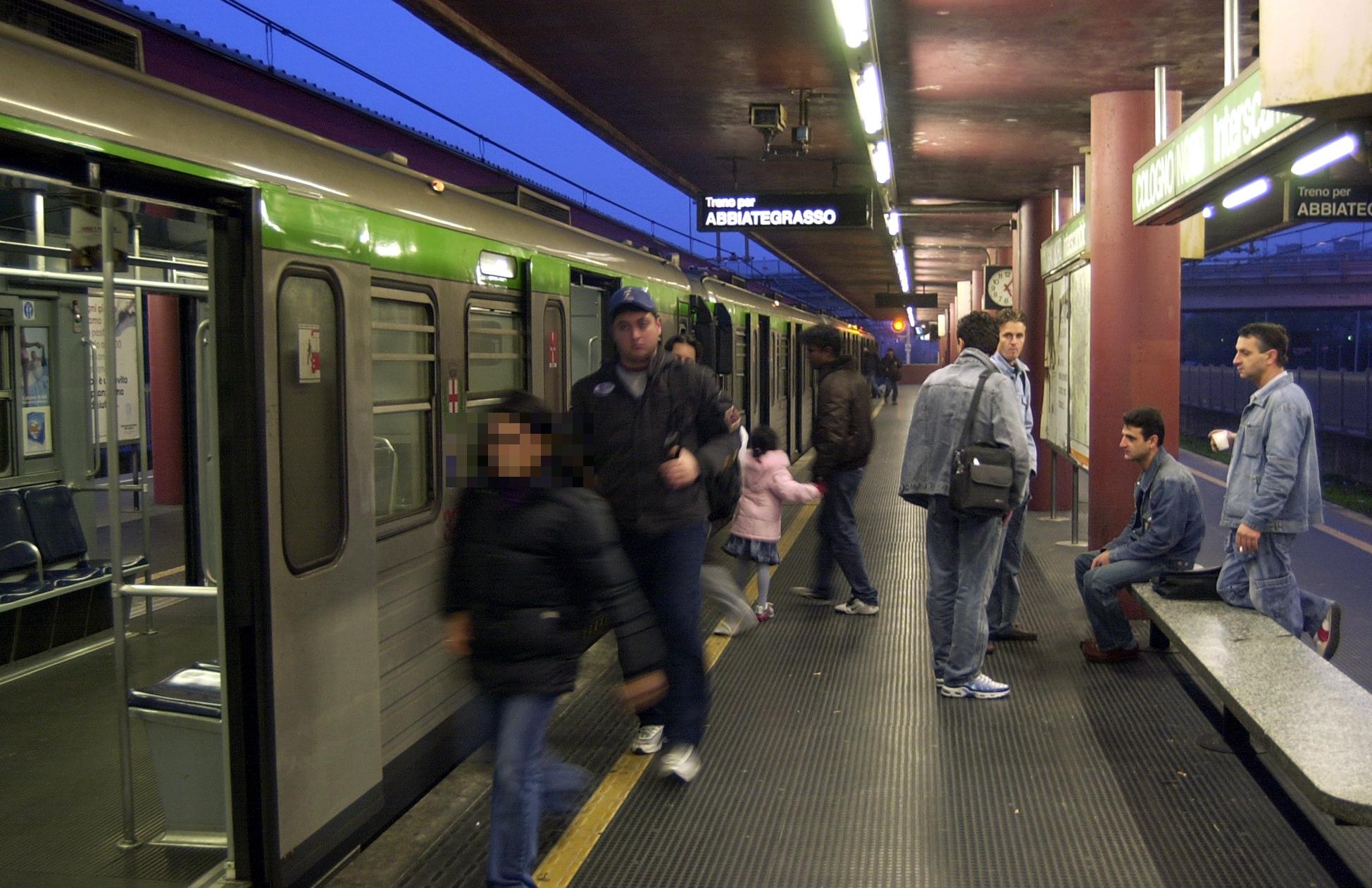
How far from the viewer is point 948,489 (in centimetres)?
589

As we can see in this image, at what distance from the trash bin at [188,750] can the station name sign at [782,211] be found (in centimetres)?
853

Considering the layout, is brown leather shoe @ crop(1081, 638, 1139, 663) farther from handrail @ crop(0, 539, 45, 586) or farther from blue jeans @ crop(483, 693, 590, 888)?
handrail @ crop(0, 539, 45, 586)

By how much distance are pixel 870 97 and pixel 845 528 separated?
3.00m

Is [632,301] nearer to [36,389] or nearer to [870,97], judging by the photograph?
[870,97]

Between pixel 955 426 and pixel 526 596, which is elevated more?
pixel 955 426

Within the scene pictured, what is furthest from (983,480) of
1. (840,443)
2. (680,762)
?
(840,443)

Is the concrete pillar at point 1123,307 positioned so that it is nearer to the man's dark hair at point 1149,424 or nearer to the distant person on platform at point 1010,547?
the distant person on platform at point 1010,547

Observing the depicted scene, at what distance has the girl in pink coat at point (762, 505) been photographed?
767 cm

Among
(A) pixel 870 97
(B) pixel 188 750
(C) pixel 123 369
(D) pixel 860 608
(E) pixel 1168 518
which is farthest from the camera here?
(C) pixel 123 369

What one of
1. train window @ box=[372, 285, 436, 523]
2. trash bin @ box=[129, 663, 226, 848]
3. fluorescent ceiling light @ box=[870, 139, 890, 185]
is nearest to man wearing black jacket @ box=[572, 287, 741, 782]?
train window @ box=[372, 285, 436, 523]

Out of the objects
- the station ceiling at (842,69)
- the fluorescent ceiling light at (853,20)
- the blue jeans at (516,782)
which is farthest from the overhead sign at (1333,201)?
the blue jeans at (516,782)

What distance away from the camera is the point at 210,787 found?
4.37 m

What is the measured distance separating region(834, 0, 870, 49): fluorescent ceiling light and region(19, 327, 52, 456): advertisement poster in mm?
5243

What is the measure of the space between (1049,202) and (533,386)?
10.3 metres
